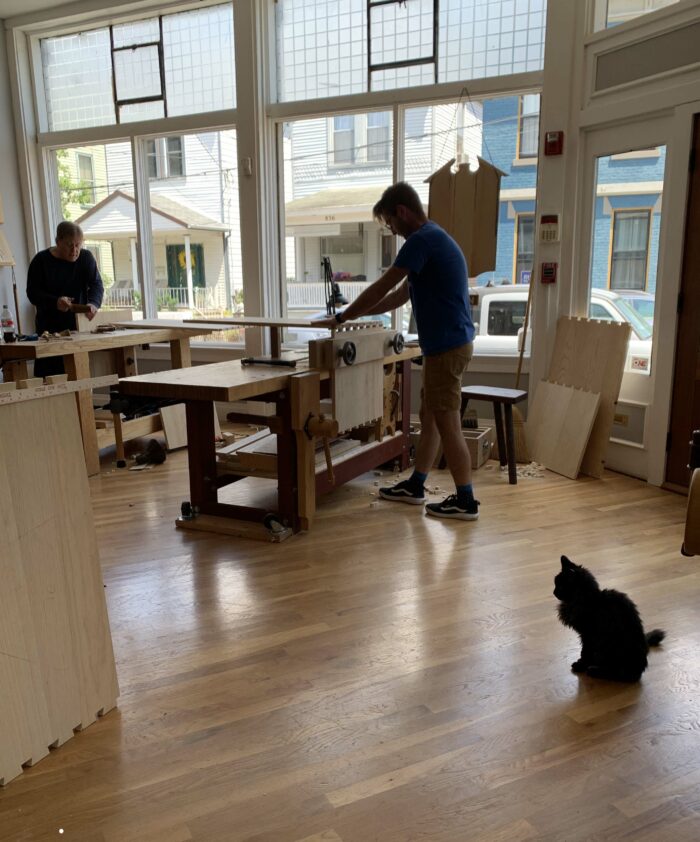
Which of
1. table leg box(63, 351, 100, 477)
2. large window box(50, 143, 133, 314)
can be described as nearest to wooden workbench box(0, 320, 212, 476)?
table leg box(63, 351, 100, 477)

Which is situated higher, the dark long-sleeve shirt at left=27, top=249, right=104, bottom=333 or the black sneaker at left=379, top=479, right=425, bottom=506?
the dark long-sleeve shirt at left=27, top=249, right=104, bottom=333

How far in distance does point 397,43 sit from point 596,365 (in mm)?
2822

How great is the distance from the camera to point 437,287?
3312 millimetres

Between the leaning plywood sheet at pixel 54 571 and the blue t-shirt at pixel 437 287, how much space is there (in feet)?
6.45

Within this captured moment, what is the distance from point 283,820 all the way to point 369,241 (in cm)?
460

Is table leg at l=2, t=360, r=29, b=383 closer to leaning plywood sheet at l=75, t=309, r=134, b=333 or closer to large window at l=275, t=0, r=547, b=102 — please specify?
leaning plywood sheet at l=75, t=309, r=134, b=333

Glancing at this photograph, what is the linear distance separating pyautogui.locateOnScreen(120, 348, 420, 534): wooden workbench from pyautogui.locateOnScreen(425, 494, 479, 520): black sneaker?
50 cm

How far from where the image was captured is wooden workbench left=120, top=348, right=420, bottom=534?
2893 mm

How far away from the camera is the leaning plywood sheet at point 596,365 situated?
13.6 ft

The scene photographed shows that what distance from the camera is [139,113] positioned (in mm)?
6000

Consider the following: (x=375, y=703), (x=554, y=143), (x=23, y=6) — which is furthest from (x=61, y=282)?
(x=375, y=703)

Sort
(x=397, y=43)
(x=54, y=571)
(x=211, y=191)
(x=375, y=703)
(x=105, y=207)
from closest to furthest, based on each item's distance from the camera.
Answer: (x=54, y=571) < (x=375, y=703) < (x=397, y=43) < (x=211, y=191) < (x=105, y=207)

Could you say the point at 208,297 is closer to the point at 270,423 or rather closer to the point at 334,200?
the point at 334,200

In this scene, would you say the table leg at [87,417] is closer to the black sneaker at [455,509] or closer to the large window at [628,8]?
the black sneaker at [455,509]
